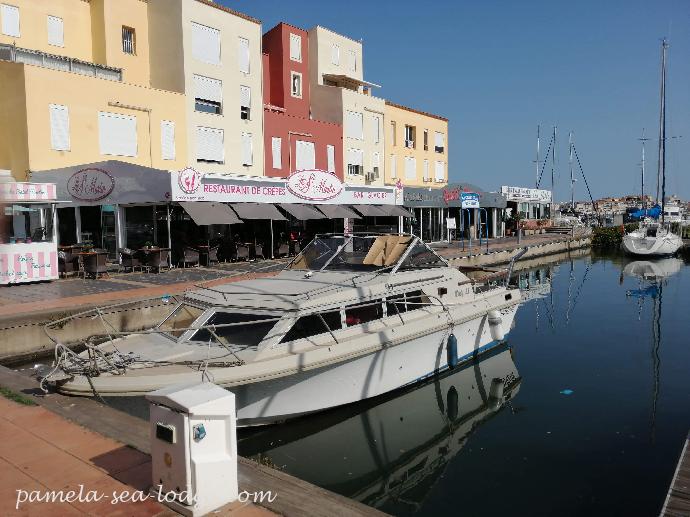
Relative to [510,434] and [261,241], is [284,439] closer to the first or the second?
[510,434]

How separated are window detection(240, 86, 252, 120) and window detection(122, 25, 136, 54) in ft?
17.9

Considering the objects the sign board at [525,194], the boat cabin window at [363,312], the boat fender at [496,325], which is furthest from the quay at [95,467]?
the sign board at [525,194]

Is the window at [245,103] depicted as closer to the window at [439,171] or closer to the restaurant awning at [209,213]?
the restaurant awning at [209,213]

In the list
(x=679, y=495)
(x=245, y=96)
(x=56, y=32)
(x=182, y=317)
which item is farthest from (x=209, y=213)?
(x=679, y=495)

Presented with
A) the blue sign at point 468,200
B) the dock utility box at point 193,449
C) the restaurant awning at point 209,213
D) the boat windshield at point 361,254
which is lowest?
the dock utility box at point 193,449

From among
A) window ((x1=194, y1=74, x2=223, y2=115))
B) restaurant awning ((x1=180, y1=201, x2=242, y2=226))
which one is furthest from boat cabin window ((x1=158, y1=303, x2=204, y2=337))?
window ((x1=194, y1=74, x2=223, y2=115))

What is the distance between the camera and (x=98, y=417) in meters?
5.91

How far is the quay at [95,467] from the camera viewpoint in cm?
412

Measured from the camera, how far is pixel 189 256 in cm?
1966

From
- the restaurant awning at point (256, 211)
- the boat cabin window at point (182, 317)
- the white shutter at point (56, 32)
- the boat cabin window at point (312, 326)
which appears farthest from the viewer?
the white shutter at point (56, 32)

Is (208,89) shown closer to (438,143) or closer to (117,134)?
(117,134)

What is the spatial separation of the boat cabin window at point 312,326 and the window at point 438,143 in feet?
120

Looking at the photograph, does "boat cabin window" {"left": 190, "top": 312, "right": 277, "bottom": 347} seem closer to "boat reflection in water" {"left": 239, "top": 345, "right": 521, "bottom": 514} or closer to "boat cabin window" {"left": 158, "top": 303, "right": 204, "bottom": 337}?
"boat cabin window" {"left": 158, "top": 303, "right": 204, "bottom": 337}

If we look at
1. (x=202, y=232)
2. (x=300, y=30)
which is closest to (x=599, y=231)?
(x=300, y=30)
